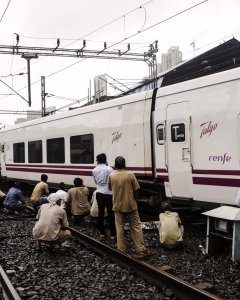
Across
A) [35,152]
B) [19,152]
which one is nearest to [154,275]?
[35,152]

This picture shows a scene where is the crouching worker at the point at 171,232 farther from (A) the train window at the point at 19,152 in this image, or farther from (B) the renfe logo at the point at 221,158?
(A) the train window at the point at 19,152

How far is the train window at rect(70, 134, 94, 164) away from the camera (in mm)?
13955

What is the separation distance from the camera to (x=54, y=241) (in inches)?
325

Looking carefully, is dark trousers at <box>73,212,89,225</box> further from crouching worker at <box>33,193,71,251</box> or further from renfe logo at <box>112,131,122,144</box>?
crouching worker at <box>33,193,71,251</box>

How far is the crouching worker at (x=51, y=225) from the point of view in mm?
8188

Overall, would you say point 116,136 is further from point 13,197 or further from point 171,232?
point 171,232

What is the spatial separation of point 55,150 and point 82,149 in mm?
2386

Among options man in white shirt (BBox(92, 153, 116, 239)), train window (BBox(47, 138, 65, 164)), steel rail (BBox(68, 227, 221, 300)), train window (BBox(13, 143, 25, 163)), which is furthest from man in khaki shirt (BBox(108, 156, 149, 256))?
train window (BBox(13, 143, 25, 163))

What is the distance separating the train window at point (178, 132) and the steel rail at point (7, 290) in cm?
475

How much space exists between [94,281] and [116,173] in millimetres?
2119

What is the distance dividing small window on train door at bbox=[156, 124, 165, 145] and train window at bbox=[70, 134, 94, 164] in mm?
3770

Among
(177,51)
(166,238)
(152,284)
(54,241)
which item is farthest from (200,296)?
(177,51)

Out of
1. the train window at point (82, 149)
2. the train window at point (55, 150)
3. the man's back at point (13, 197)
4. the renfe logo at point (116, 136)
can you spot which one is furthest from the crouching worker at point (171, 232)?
the train window at point (55, 150)

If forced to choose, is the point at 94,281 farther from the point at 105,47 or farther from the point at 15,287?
the point at 105,47
